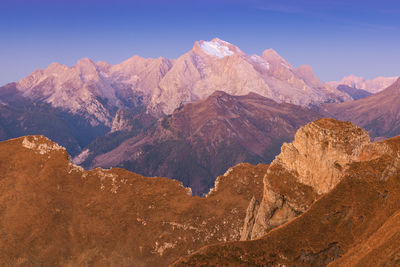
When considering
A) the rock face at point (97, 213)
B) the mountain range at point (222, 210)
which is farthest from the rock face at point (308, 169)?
the rock face at point (97, 213)

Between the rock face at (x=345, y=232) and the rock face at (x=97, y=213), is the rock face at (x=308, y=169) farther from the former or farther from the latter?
the rock face at (x=97, y=213)

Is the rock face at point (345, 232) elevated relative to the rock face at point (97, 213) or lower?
elevated

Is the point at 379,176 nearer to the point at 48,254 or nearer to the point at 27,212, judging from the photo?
the point at 48,254

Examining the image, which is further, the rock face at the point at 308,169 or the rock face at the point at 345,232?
the rock face at the point at 308,169

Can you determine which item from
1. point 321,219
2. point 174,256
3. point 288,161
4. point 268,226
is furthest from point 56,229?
point 321,219

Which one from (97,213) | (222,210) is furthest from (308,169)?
(97,213)

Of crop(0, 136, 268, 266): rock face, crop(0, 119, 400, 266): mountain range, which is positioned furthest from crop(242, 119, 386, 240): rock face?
crop(0, 136, 268, 266): rock face
